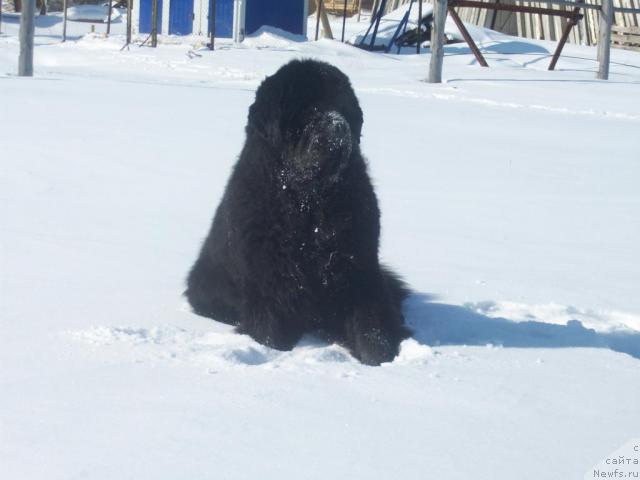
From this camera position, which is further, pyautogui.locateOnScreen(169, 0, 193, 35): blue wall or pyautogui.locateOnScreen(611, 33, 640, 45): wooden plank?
pyautogui.locateOnScreen(169, 0, 193, 35): blue wall

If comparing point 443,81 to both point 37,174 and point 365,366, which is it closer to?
point 37,174

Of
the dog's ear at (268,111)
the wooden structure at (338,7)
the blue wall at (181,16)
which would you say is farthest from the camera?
the wooden structure at (338,7)

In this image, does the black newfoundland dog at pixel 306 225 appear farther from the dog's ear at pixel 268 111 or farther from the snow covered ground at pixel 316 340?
the snow covered ground at pixel 316 340

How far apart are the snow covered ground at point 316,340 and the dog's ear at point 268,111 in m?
0.84

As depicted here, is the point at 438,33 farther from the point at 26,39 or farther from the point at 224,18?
the point at 224,18

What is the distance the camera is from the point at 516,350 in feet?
11.7

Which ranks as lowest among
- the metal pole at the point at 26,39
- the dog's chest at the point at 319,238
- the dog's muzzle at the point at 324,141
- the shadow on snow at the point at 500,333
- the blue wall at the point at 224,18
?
the shadow on snow at the point at 500,333

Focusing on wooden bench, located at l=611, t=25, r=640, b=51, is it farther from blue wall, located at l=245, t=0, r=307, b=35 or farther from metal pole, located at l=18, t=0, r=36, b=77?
metal pole, located at l=18, t=0, r=36, b=77

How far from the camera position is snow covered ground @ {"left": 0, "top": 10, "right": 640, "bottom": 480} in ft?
7.87

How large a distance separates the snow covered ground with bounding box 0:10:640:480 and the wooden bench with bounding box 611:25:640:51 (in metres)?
13.7

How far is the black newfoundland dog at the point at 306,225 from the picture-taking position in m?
3.50

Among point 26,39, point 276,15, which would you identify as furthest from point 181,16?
point 26,39

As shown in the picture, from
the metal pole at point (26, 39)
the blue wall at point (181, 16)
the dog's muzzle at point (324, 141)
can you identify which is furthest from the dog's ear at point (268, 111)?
the blue wall at point (181, 16)

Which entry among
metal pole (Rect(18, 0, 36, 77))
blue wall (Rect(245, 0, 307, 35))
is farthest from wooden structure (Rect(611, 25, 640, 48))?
metal pole (Rect(18, 0, 36, 77))
